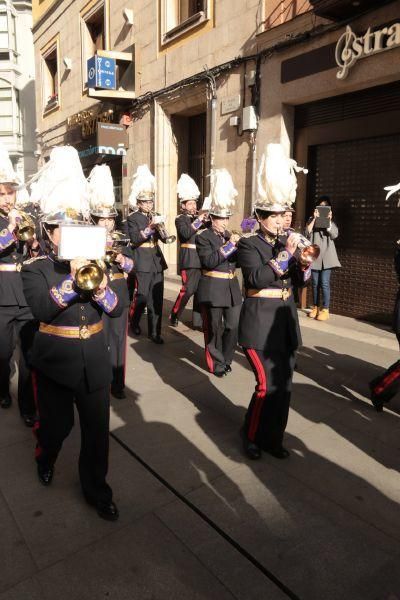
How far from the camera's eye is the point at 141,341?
666 centimetres

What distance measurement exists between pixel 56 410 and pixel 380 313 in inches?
247

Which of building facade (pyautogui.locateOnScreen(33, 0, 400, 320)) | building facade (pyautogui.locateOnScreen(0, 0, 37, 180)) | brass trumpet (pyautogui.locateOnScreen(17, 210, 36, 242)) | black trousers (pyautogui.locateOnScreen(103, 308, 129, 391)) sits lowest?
black trousers (pyautogui.locateOnScreen(103, 308, 129, 391))

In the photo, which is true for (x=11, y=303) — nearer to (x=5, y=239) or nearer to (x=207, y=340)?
(x=5, y=239)

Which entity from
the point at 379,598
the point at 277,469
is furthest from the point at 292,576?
the point at 277,469

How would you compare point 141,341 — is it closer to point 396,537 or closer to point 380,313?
point 380,313

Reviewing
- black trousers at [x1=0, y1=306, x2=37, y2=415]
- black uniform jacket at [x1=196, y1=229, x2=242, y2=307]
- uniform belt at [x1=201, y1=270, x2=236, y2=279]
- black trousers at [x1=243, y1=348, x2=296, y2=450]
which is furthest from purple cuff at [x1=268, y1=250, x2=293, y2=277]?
black trousers at [x1=0, y1=306, x2=37, y2=415]

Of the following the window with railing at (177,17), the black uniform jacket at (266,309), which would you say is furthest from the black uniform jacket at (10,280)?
the window with railing at (177,17)

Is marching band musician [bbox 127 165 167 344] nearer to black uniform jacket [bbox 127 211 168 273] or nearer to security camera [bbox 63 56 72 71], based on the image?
black uniform jacket [bbox 127 211 168 273]

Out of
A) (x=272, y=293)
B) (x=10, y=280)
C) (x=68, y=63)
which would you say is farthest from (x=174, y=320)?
(x=68, y=63)

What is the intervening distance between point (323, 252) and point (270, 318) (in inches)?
181

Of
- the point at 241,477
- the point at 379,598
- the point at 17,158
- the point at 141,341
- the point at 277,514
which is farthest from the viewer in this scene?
the point at 17,158

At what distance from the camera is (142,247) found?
6.55 m

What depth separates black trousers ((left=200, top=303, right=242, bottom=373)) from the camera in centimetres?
530

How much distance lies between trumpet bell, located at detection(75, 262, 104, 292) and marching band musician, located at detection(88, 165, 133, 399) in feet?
6.17
